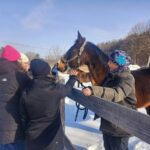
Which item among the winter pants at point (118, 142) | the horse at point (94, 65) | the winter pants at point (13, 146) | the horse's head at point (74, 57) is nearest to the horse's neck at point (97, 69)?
the horse at point (94, 65)

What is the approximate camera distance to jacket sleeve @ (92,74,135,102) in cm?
156

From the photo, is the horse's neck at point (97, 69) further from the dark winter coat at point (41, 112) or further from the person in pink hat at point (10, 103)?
the person in pink hat at point (10, 103)

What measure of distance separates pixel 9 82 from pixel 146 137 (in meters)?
1.72

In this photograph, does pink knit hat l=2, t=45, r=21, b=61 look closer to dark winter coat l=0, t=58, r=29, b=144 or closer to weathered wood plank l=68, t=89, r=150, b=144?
dark winter coat l=0, t=58, r=29, b=144

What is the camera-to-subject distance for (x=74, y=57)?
9.45 feet

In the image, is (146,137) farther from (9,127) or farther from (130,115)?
(9,127)

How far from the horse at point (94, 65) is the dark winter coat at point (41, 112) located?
963 millimetres

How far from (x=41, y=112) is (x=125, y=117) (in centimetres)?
101

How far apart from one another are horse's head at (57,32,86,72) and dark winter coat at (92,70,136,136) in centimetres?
112

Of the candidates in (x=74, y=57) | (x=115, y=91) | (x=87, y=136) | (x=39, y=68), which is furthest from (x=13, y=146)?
(x=87, y=136)

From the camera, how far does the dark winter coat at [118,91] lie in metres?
1.56

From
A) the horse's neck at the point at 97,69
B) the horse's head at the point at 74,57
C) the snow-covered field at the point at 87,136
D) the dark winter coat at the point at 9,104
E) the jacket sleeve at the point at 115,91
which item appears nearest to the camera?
the jacket sleeve at the point at 115,91

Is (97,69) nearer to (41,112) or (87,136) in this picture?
(41,112)

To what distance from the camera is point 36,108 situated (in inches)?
67.9
